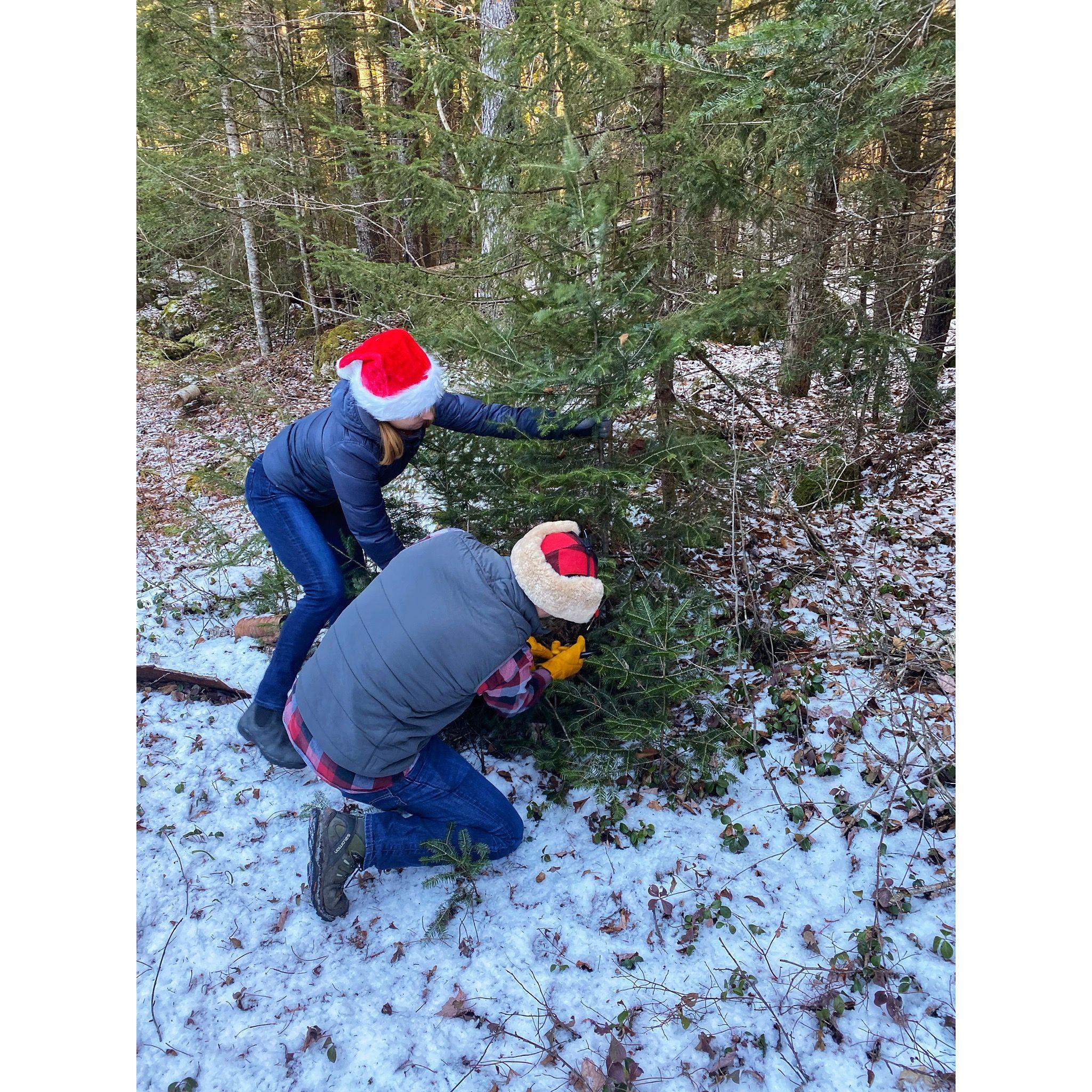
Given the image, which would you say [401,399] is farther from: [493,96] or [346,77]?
[346,77]

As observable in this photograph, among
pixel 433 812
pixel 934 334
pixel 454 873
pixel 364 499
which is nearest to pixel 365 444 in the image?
pixel 364 499

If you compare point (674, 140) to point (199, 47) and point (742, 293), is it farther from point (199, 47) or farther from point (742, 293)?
point (199, 47)

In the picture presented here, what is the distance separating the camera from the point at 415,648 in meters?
2.54

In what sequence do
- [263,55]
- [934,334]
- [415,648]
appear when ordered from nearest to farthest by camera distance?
[415,648], [934,334], [263,55]

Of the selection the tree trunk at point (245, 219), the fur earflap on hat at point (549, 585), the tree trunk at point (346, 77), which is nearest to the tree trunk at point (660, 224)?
the fur earflap on hat at point (549, 585)

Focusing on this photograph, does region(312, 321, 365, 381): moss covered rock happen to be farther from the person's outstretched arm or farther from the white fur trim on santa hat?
the person's outstretched arm

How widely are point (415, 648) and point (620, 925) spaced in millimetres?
1536

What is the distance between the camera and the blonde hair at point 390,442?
9.75 feet

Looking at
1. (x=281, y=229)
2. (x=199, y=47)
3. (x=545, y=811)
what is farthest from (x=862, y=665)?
(x=281, y=229)

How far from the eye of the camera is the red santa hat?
2861 millimetres

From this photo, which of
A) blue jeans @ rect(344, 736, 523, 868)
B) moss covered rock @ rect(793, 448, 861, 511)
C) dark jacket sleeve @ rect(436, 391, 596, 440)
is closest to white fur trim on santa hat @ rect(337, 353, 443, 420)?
dark jacket sleeve @ rect(436, 391, 596, 440)

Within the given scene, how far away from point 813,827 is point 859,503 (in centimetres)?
356

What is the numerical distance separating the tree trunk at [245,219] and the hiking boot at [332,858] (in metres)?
7.97

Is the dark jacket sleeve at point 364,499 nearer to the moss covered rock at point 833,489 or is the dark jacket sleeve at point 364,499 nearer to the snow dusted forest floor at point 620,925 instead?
the snow dusted forest floor at point 620,925
